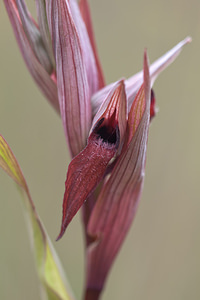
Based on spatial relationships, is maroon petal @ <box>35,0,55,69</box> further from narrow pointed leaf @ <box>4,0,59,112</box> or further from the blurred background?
the blurred background

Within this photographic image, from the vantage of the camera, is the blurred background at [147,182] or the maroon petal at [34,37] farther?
the blurred background at [147,182]

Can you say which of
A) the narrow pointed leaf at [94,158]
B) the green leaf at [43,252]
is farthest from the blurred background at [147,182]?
the narrow pointed leaf at [94,158]

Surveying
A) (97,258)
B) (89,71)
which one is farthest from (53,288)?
(89,71)

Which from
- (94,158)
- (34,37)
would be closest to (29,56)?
(34,37)

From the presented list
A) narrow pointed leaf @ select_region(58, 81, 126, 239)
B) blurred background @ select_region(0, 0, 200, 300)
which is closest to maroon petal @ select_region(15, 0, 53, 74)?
narrow pointed leaf @ select_region(58, 81, 126, 239)

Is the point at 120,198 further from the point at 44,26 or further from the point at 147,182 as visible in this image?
the point at 147,182

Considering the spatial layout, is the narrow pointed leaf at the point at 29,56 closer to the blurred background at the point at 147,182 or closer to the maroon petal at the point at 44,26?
the maroon petal at the point at 44,26
